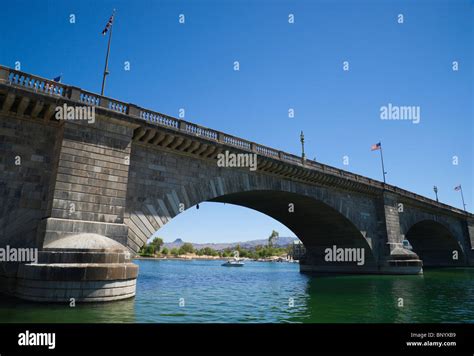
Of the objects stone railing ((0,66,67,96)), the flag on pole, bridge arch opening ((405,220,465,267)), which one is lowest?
bridge arch opening ((405,220,465,267))

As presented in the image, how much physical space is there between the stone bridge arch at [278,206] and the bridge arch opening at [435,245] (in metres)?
22.9

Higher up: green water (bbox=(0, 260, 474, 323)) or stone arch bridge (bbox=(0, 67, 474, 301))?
stone arch bridge (bbox=(0, 67, 474, 301))

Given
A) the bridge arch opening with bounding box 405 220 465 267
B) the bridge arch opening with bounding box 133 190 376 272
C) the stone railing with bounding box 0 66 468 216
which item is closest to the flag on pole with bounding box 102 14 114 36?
the stone railing with bounding box 0 66 468 216

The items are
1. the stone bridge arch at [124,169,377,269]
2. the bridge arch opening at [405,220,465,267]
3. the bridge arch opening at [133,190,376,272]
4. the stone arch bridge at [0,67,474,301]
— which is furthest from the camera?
the bridge arch opening at [405,220,465,267]

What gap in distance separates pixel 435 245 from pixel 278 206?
144 feet

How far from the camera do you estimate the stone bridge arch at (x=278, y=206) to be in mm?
19438

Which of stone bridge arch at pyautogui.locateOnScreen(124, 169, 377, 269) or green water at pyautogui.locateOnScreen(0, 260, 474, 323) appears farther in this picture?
stone bridge arch at pyautogui.locateOnScreen(124, 169, 377, 269)

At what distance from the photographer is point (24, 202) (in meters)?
16.0

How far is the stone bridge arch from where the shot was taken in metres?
19.4

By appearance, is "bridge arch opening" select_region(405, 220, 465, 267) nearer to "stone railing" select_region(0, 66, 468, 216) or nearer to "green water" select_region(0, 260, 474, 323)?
"stone railing" select_region(0, 66, 468, 216)

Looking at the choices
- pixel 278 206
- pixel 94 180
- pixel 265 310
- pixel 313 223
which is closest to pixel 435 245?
pixel 313 223

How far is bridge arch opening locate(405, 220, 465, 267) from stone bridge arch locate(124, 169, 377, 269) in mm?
22945

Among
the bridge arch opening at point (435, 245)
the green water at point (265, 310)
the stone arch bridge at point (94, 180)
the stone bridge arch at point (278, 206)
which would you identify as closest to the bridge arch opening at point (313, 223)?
the stone bridge arch at point (278, 206)
